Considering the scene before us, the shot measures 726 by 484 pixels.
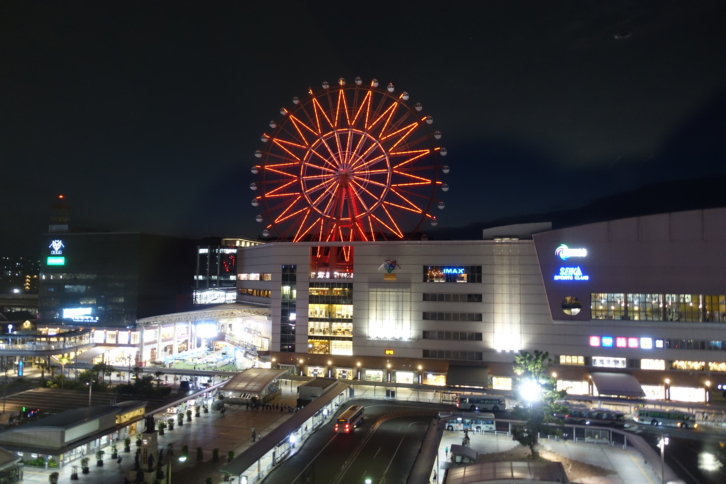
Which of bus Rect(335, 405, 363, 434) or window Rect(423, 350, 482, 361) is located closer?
bus Rect(335, 405, 363, 434)

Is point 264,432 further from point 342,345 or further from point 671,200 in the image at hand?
point 671,200

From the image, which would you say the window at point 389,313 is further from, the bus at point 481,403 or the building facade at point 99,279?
the building facade at point 99,279

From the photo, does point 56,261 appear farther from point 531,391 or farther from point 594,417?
point 594,417

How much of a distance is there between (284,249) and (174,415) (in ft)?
73.8

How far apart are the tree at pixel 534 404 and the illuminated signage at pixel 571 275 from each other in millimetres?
15968

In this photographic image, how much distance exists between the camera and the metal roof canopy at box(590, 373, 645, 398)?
4062 centimetres

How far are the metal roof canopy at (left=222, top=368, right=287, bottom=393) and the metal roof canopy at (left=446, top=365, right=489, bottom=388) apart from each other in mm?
14832

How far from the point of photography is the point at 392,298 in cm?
5103

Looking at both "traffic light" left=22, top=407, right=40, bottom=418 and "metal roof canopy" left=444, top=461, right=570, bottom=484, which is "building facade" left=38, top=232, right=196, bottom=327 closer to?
"traffic light" left=22, top=407, right=40, bottom=418

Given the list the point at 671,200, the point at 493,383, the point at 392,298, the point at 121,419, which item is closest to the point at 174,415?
the point at 121,419

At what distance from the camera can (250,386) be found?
131ft

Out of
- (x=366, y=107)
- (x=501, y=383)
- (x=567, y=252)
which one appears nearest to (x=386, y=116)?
(x=366, y=107)

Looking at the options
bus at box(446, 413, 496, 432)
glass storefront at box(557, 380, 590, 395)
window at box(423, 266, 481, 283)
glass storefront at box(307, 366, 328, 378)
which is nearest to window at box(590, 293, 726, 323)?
glass storefront at box(557, 380, 590, 395)

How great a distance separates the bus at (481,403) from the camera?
1539 inches
